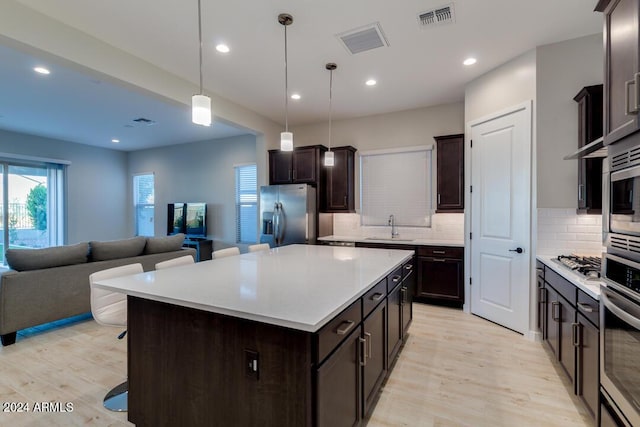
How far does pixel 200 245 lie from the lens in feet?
22.0

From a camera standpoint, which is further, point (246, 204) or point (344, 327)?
point (246, 204)

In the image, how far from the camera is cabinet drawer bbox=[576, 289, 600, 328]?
163 cm

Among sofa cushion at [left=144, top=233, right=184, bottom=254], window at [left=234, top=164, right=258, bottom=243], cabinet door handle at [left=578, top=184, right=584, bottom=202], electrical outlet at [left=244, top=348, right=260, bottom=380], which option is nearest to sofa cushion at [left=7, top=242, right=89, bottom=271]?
sofa cushion at [left=144, top=233, right=184, bottom=254]

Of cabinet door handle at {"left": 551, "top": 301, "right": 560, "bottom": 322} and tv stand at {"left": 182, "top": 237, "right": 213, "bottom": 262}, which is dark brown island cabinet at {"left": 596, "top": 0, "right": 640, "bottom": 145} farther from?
tv stand at {"left": 182, "top": 237, "right": 213, "bottom": 262}

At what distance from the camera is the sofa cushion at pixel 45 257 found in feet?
10.1

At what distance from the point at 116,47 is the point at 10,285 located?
260 cm

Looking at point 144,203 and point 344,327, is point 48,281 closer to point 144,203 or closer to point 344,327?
point 344,327

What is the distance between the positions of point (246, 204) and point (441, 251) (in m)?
4.25

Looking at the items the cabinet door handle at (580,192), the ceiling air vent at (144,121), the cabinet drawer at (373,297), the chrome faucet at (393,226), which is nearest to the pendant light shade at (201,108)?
the cabinet drawer at (373,297)

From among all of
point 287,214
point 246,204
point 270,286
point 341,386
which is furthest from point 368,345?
point 246,204

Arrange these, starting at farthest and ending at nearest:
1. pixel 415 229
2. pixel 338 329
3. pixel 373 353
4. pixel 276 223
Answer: pixel 276 223, pixel 415 229, pixel 373 353, pixel 338 329

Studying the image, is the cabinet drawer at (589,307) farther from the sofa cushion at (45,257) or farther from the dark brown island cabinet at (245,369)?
the sofa cushion at (45,257)

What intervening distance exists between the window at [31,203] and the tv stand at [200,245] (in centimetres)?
294

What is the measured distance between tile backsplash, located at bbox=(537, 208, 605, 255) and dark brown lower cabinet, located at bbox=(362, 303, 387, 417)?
2.03m
